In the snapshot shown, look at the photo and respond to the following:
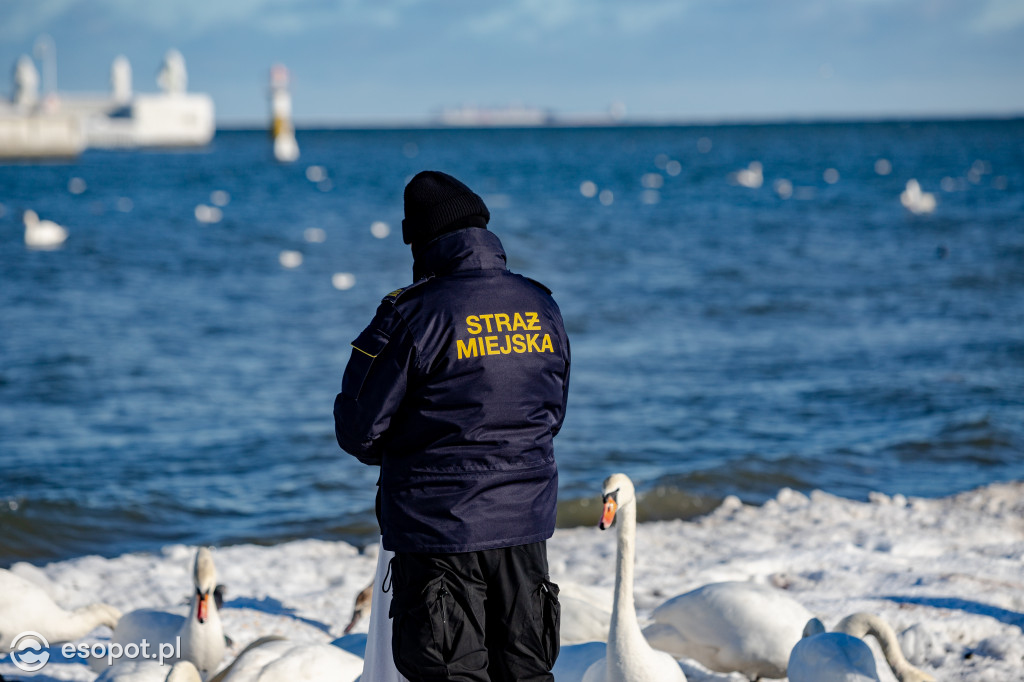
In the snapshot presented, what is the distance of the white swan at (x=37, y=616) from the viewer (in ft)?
16.3

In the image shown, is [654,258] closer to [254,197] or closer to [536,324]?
[536,324]

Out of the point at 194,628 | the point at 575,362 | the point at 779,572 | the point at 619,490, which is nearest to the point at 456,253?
the point at 619,490

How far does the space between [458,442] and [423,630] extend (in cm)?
50

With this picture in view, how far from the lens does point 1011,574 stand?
5.90 metres

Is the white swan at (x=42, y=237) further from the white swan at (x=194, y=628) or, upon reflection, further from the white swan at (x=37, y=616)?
the white swan at (x=194, y=628)

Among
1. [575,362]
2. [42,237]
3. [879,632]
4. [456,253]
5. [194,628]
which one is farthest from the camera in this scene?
[42,237]

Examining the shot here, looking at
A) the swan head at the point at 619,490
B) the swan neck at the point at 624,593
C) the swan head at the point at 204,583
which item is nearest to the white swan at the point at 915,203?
the swan head at the point at 619,490

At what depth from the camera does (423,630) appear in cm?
274

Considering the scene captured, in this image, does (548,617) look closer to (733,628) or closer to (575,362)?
(733,628)

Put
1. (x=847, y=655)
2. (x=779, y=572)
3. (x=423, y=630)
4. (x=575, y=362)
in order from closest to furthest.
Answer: (x=423, y=630)
(x=847, y=655)
(x=779, y=572)
(x=575, y=362)

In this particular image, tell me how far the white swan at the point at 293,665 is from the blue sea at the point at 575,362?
3.62 meters

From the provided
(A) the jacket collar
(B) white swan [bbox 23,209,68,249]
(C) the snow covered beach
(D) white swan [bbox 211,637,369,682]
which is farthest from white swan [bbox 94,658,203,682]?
(B) white swan [bbox 23,209,68,249]

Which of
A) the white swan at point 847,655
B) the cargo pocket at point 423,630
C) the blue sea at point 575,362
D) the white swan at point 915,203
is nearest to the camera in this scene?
the cargo pocket at point 423,630

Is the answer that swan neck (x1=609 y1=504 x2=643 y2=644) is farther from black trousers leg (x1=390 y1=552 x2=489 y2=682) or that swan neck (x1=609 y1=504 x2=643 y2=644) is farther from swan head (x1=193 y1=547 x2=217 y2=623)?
swan head (x1=193 y1=547 x2=217 y2=623)
